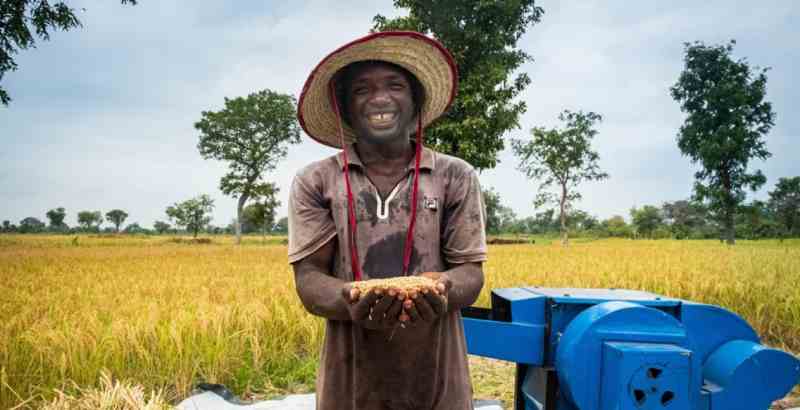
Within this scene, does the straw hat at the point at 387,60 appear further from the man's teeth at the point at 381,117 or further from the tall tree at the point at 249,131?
the tall tree at the point at 249,131

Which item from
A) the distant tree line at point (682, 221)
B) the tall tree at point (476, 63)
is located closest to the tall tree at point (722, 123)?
the distant tree line at point (682, 221)

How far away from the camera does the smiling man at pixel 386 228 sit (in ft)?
4.75

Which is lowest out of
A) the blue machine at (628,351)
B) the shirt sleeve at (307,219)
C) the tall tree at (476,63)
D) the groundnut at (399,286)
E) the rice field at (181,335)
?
the rice field at (181,335)

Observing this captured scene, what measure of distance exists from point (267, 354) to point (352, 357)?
8.37ft

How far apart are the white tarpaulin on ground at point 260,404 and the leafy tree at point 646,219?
175 ft

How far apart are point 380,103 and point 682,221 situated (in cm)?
6268

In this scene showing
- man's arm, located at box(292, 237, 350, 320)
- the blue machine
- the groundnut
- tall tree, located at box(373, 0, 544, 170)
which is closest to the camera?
the groundnut

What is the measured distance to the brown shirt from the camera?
4.77 ft

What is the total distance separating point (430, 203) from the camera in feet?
4.93

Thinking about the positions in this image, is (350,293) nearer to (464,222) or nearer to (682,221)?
(464,222)

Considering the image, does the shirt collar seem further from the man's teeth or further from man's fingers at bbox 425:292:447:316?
man's fingers at bbox 425:292:447:316

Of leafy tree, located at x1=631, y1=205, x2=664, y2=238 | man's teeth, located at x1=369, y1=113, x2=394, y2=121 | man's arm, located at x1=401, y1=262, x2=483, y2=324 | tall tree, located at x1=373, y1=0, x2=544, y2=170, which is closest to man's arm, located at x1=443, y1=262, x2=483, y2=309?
man's arm, located at x1=401, y1=262, x2=483, y2=324

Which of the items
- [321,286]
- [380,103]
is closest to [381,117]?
[380,103]

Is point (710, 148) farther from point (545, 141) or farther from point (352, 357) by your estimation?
point (352, 357)
